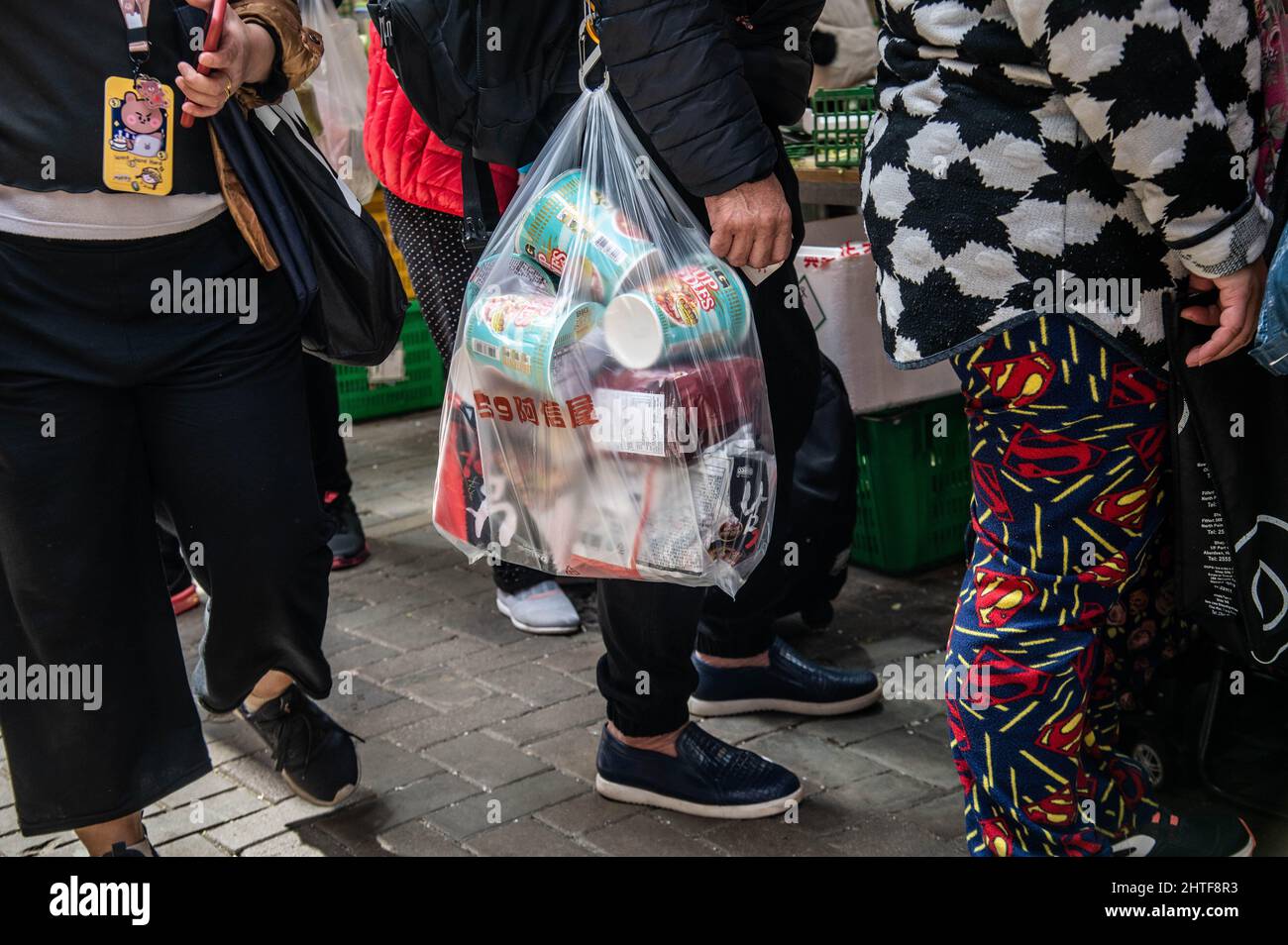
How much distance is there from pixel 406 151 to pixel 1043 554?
5.55 feet

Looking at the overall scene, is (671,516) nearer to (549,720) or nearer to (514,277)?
(514,277)

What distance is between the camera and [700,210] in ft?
7.11

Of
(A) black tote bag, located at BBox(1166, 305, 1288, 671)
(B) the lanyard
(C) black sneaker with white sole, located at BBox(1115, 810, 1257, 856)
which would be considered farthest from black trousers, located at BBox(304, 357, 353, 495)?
(A) black tote bag, located at BBox(1166, 305, 1288, 671)

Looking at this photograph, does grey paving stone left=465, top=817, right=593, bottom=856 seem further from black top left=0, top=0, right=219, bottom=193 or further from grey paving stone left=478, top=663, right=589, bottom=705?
black top left=0, top=0, right=219, bottom=193

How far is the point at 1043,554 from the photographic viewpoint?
73.4 inches

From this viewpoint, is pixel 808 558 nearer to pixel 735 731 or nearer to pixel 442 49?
pixel 735 731

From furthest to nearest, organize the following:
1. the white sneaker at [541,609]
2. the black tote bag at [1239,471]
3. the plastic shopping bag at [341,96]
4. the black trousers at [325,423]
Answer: the plastic shopping bag at [341,96], the black trousers at [325,423], the white sneaker at [541,609], the black tote bag at [1239,471]

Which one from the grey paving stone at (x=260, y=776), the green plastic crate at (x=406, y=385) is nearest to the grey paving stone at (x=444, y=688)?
the grey paving stone at (x=260, y=776)

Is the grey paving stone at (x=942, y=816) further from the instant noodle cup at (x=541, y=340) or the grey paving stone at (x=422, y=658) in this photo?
the grey paving stone at (x=422, y=658)

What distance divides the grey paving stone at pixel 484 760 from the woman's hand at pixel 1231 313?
Answer: 158 cm

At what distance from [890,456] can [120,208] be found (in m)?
2.04

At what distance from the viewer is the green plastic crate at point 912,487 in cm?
347

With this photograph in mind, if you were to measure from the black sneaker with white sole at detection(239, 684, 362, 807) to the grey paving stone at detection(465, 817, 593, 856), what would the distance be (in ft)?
1.09

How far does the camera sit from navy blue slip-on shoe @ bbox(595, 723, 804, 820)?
2535 millimetres
